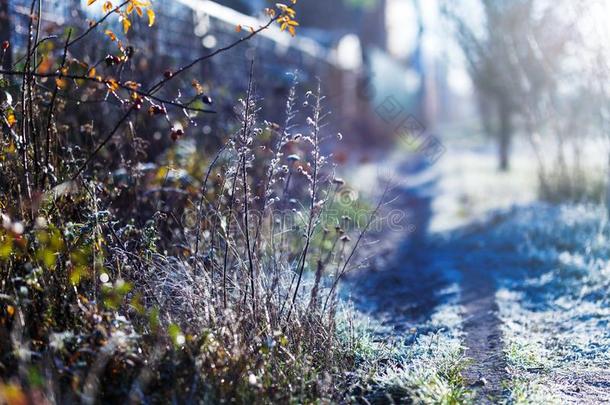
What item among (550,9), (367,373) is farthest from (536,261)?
(550,9)

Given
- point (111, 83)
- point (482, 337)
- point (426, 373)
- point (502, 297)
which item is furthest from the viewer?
point (502, 297)

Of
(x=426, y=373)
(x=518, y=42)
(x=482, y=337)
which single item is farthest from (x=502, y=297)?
(x=518, y=42)

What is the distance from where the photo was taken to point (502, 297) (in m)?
5.89

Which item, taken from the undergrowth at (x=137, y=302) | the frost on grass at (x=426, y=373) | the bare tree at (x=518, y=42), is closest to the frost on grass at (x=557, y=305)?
the frost on grass at (x=426, y=373)

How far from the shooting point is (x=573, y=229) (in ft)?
25.5

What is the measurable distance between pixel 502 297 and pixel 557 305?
0.46 metres

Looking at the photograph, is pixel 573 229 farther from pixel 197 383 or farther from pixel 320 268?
pixel 197 383

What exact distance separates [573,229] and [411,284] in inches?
89.0

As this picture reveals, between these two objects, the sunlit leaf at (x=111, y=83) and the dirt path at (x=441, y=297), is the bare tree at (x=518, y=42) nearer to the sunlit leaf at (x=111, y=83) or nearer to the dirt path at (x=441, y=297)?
the dirt path at (x=441, y=297)

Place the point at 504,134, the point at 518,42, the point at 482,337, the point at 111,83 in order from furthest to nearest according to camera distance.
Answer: the point at 504,134 < the point at 518,42 < the point at 482,337 < the point at 111,83

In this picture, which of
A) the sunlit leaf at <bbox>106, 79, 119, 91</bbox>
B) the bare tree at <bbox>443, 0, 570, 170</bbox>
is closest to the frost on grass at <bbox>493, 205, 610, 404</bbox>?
the bare tree at <bbox>443, 0, 570, 170</bbox>

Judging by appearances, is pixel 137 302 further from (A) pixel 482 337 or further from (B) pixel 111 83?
(A) pixel 482 337

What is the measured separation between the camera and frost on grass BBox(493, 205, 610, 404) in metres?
3.75

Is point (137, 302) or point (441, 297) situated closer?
point (137, 302)
